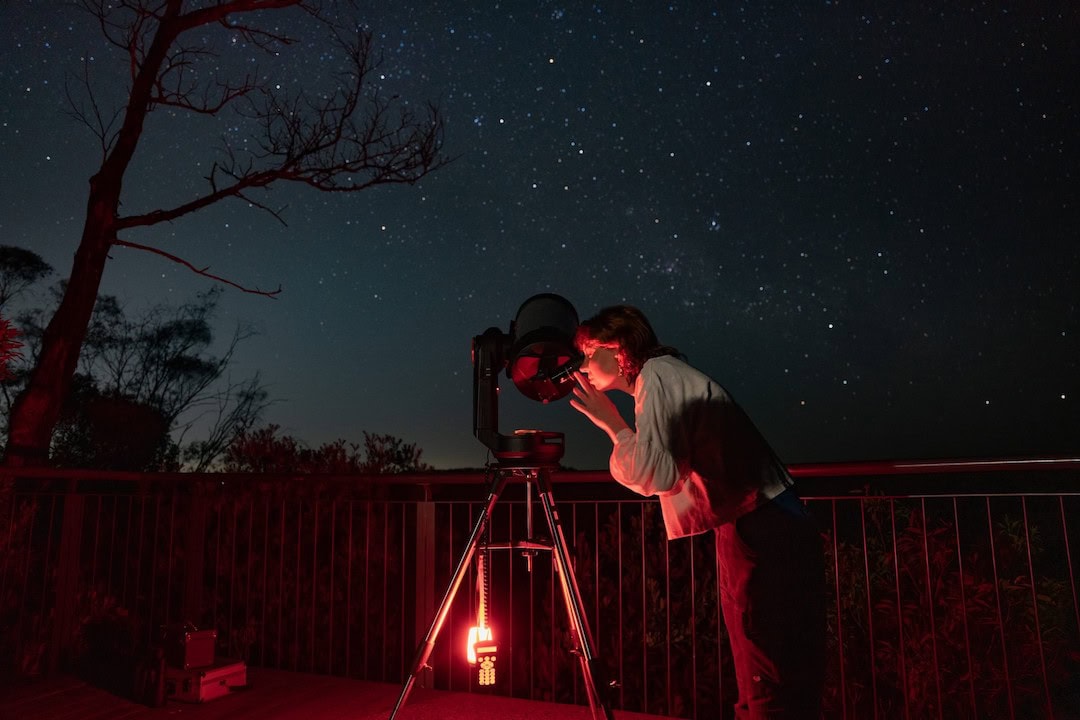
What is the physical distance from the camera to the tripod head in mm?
2031

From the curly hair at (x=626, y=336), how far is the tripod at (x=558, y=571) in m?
0.43

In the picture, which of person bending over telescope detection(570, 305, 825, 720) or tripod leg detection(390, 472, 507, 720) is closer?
person bending over telescope detection(570, 305, 825, 720)

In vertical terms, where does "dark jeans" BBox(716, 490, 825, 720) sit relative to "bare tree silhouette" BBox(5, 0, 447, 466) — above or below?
below

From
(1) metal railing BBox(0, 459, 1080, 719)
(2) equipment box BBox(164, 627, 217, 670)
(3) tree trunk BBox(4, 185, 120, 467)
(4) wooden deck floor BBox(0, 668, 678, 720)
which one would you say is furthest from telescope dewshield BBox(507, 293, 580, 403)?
(3) tree trunk BBox(4, 185, 120, 467)

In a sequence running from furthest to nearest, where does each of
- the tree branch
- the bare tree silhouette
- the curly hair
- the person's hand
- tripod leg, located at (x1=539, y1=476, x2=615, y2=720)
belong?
the tree branch → the bare tree silhouette → tripod leg, located at (x1=539, y1=476, x2=615, y2=720) → the curly hair → the person's hand

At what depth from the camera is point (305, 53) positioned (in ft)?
20.2

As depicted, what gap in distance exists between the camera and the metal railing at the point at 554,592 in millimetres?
3811

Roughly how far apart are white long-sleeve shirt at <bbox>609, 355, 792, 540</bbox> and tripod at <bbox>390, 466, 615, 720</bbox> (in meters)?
0.49

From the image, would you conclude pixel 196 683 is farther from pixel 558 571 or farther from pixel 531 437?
pixel 531 437

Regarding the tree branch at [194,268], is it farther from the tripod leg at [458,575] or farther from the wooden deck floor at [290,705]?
the tripod leg at [458,575]

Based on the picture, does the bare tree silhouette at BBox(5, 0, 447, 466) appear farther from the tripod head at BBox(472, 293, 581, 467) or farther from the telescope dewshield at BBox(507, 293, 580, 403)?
the telescope dewshield at BBox(507, 293, 580, 403)

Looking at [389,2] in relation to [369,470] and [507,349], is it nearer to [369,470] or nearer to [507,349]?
[369,470]

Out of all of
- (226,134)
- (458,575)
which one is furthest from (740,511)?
(226,134)

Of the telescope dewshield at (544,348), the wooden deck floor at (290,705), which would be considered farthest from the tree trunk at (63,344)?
the telescope dewshield at (544,348)
